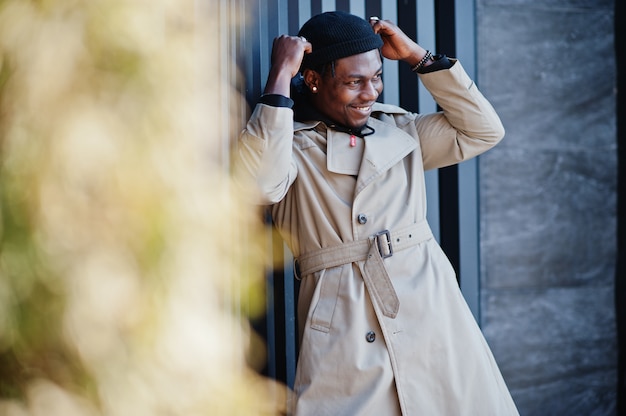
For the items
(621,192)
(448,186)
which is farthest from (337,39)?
(621,192)

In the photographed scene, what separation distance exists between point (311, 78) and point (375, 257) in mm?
635

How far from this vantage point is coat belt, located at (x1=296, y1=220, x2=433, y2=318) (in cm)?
261

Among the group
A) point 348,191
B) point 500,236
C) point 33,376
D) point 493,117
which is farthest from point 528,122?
point 33,376

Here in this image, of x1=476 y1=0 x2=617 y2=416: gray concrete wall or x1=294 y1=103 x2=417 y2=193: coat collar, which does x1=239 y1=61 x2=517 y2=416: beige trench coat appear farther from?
x1=476 y1=0 x2=617 y2=416: gray concrete wall

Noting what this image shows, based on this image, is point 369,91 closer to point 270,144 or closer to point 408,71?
point 270,144

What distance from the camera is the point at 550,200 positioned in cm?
453

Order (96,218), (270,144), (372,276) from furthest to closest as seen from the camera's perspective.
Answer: (372,276) → (270,144) → (96,218)

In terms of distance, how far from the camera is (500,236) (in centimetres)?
447

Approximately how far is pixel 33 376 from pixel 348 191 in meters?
1.65

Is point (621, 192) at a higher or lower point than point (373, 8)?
lower

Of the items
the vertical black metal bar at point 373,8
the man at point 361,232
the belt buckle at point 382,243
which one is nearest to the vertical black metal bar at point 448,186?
the vertical black metal bar at point 373,8

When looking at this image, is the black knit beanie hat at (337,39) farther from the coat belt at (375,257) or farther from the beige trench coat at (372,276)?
the coat belt at (375,257)

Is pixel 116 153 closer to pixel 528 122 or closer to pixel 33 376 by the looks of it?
pixel 33 376

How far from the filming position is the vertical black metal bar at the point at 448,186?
3586 mm
